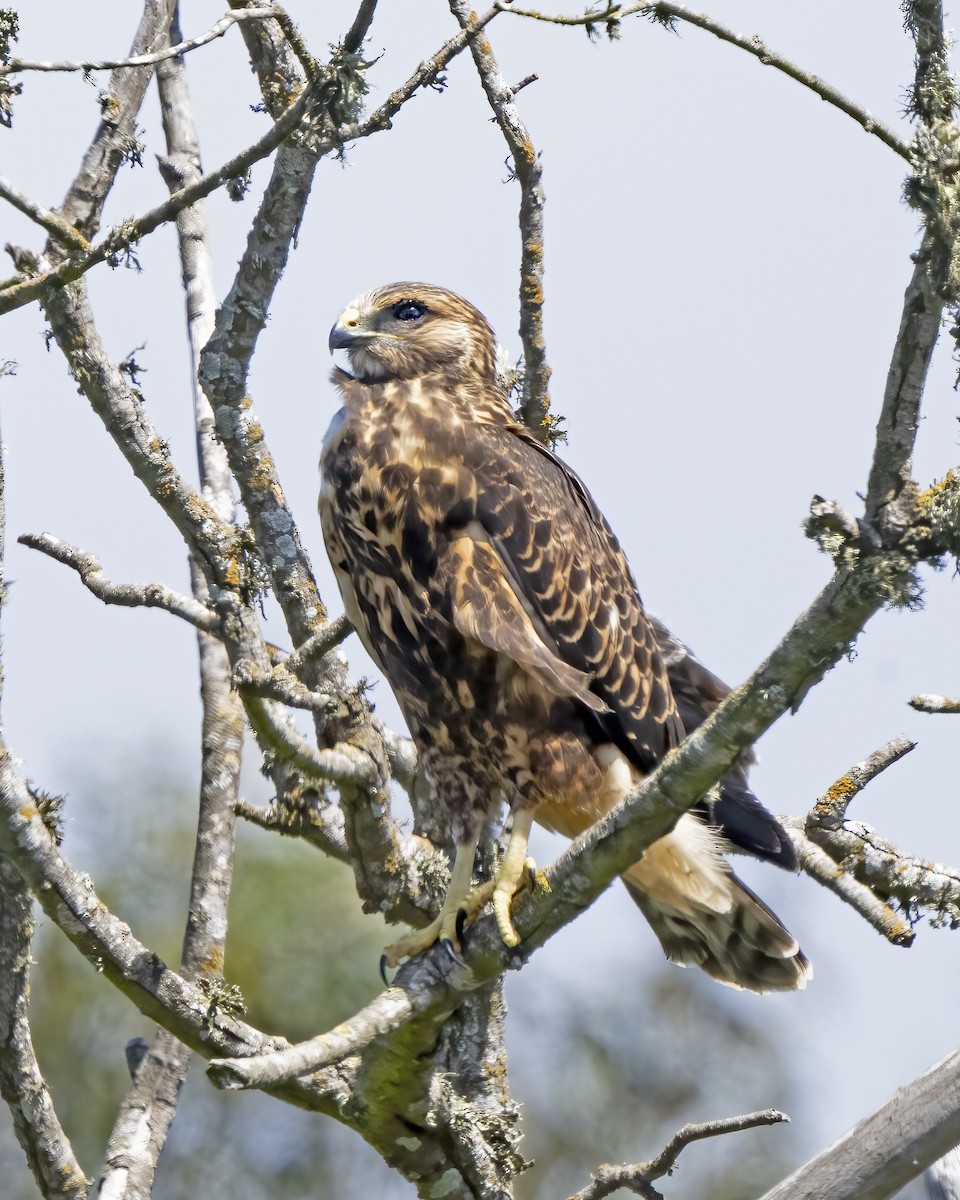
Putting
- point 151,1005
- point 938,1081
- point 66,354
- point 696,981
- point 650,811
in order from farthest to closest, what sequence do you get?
1. point 696,981
2. point 66,354
3. point 151,1005
4. point 938,1081
5. point 650,811

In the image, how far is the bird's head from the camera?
4.29 metres

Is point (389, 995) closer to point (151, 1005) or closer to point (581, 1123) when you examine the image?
point (151, 1005)

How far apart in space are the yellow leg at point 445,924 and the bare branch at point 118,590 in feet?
3.14

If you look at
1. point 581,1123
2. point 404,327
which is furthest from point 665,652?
point 581,1123

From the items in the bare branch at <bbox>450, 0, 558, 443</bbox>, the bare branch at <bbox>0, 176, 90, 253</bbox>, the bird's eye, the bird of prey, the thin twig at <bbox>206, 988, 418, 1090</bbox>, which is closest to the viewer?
the thin twig at <bbox>206, 988, 418, 1090</bbox>

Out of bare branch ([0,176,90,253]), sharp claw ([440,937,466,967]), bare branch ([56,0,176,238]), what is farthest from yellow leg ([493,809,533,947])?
bare branch ([56,0,176,238])

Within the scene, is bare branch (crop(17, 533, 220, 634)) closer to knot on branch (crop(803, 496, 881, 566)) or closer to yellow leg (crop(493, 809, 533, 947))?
yellow leg (crop(493, 809, 533, 947))

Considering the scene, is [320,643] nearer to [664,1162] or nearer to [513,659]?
[513,659]

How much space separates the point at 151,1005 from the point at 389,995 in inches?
20.5

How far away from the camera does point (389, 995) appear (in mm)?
3016

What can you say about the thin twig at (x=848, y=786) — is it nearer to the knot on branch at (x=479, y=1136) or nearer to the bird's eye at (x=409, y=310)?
the knot on branch at (x=479, y=1136)

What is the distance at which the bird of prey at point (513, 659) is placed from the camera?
3635mm

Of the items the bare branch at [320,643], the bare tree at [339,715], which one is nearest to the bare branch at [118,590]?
the bare tree at [339,715]

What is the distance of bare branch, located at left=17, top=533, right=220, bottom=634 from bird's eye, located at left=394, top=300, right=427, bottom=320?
1.37m
